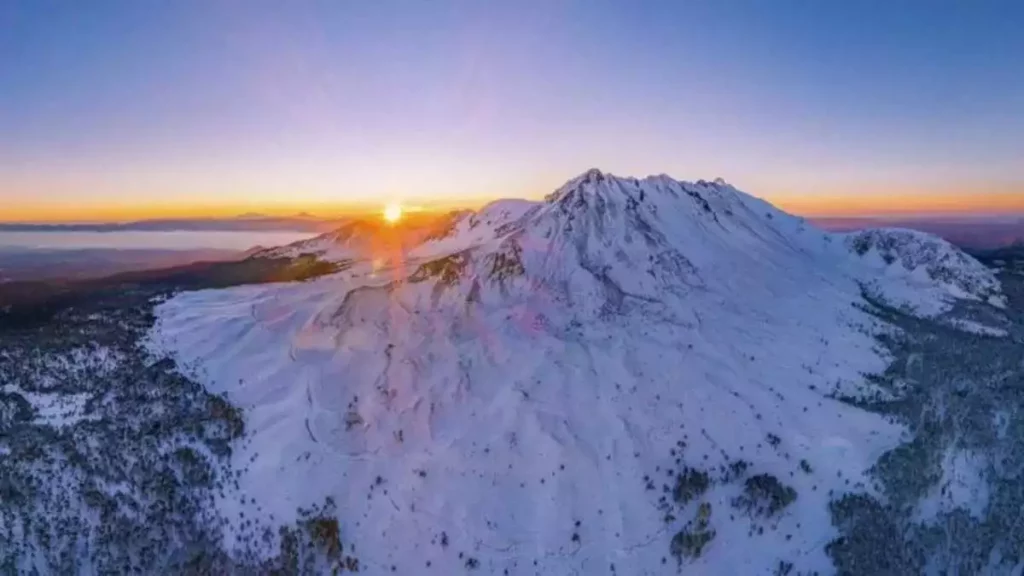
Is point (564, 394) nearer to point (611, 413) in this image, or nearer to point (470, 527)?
point (611, 413)

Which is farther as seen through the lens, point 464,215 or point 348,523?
point 464,215

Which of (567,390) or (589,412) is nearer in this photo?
(589,412)

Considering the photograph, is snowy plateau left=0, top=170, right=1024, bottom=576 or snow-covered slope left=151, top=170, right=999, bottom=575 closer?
snowy plateau left=0, top=170, right=1024, bottom=576

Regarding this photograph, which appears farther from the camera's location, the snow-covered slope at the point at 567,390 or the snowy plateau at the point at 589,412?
the snow-covered slope at the point at 567,390

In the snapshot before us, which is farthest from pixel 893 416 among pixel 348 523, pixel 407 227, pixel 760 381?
pixel 407 227
